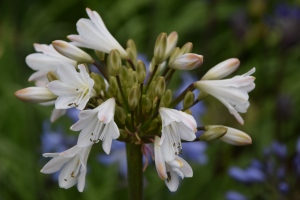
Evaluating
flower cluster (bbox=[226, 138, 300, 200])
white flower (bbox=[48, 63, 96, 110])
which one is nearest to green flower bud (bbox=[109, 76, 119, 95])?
white flower (bbox=[48, 63, 96, 110])

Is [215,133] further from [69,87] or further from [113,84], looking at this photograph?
[69,87]

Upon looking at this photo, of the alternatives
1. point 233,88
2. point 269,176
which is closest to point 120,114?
point 233,88

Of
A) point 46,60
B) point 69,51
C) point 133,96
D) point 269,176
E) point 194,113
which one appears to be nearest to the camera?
point 133,96

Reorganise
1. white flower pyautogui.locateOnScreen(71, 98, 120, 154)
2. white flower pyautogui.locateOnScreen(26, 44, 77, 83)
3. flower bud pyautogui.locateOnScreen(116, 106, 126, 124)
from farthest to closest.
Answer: white flower pyautogui.locateOnScreen(26, 44, 77, 83), flower bud pyautogui.locateOnScreen(116, 106, 126, 124), white flower pyautogui.locateOnScreen(71, 98, 120, 154)

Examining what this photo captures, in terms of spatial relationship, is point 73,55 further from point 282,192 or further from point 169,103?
point 282,192

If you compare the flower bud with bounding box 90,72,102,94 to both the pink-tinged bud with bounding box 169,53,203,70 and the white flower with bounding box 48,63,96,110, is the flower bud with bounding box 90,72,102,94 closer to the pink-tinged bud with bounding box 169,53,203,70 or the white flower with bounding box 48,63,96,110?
the white flower with bounding box 48,63,96,110

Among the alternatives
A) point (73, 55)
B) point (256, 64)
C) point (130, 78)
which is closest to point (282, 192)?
point (130, 78)
